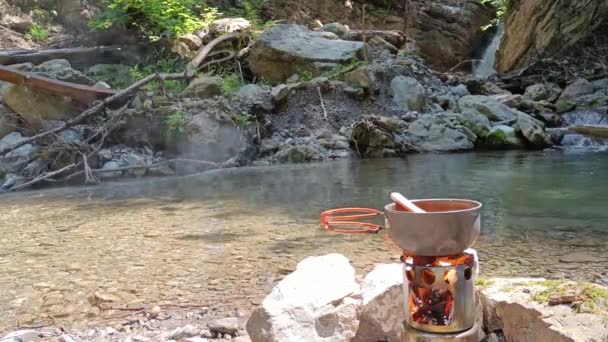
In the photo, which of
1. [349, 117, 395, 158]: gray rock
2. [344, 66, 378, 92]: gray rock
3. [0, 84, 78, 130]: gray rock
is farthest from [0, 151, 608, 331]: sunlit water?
[344, 66, 378, 92]: gray rock

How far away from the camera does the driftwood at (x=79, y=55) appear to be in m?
10.6

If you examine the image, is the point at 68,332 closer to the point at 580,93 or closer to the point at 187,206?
the point at 187,206

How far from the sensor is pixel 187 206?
5.09 metres

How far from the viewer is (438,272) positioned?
1.47 m

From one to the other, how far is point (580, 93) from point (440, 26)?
863 cm

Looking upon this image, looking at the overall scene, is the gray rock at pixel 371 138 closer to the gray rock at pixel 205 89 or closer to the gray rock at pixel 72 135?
the gray rock at pixel 205 89

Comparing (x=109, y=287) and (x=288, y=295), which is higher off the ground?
(x=288, y=295)

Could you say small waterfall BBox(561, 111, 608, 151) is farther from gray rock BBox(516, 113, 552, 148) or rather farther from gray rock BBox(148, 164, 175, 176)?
gray rock BBox(148, 164, 175, 176)

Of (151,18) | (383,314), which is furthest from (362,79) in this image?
(383,314)

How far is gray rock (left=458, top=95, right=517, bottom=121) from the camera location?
10.3 m

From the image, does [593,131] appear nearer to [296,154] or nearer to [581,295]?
[296,154]

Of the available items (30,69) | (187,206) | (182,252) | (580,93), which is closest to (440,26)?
(580,93)

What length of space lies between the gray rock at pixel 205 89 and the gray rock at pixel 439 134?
3.65 meters

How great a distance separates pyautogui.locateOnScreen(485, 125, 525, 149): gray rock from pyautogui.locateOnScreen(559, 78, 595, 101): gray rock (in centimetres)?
336
